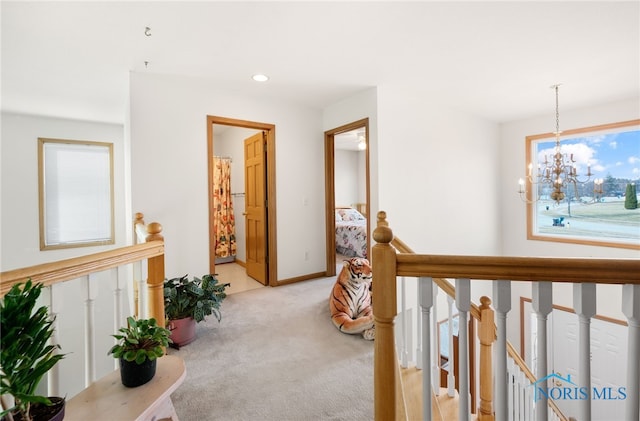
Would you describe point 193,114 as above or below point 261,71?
below

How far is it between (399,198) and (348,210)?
3.35 meters

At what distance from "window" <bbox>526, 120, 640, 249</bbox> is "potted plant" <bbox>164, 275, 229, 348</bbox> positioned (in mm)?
4999

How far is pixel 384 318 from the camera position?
952 millimetres

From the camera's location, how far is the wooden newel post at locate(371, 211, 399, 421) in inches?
36.4

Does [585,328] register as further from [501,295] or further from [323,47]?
[323,47]

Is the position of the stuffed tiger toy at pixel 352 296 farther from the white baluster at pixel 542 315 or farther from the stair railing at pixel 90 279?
the white baluster at pixel 542 315

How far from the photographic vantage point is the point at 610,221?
4.23 meters

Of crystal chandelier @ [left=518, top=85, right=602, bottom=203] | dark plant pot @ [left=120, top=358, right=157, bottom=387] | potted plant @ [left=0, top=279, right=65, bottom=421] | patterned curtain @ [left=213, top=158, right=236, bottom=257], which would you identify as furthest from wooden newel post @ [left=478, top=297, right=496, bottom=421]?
patterned curtain @ [left=213, top=158, right=236, bottom=257]

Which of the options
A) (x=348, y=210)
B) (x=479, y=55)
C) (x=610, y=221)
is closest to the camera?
(x=479, y=55)

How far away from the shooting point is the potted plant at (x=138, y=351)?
123 centimetres

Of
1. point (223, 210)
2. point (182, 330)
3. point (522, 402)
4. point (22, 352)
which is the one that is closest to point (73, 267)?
point (22, 352)

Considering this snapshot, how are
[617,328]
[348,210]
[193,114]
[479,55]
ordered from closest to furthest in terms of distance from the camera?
1. [479,55]
2. [193,114]
3. [617,328]
4. [348,210]

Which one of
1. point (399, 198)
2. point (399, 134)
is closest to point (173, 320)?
point (399, 198)

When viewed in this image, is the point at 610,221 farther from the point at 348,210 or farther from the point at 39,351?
the point at 39,351
